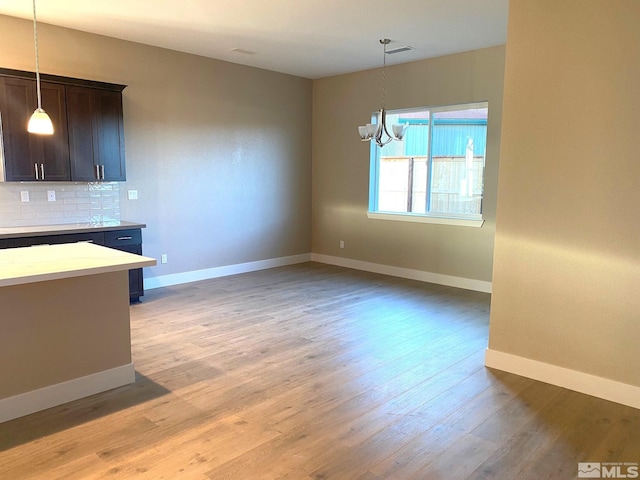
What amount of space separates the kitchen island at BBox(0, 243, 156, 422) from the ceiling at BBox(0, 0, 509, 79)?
251cm

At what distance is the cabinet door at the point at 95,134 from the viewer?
473 cm

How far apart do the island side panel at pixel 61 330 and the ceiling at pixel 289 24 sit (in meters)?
2.67

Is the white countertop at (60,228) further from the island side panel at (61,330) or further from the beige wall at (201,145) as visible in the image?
the island side panel at (61,330)

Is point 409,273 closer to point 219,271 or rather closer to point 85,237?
point 219,271

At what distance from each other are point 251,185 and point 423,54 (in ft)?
9.56

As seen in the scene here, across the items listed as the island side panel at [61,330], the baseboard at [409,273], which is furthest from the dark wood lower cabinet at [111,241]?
the baseboard at [409,273]

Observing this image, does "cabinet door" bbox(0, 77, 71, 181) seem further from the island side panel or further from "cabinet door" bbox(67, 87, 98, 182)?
the island side panel

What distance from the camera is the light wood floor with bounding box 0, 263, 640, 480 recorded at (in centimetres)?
230

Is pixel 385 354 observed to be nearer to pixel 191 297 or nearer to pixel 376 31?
pixel 191 297

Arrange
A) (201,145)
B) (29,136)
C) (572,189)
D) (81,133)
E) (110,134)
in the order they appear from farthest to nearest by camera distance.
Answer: (201,145) < (110,134) < (81,133) < (29,136) < (572,189)

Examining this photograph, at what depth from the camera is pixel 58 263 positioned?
273cm

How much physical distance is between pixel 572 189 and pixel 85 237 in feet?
14.2

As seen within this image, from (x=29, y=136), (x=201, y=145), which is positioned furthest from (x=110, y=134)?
(x=201, y=145)

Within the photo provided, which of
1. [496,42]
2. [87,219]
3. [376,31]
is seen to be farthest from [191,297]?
[496,42]
